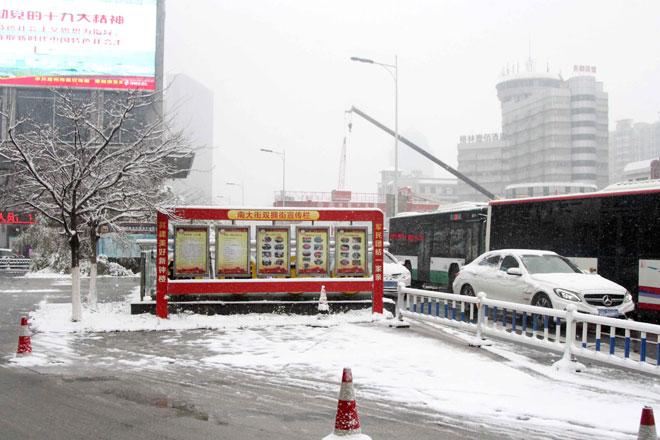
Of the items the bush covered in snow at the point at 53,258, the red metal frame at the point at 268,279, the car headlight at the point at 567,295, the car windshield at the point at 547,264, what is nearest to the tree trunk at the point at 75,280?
the red metal frame at the point at 268,279

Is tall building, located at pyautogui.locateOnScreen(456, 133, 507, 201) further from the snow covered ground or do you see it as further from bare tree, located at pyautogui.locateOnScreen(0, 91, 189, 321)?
the snow covered ground

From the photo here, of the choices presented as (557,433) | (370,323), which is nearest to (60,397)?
(557,433)

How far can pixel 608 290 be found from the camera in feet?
40.5

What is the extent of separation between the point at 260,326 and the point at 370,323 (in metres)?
2.47

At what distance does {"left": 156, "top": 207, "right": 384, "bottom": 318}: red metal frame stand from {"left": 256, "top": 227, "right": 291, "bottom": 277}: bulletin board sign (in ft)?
0.94

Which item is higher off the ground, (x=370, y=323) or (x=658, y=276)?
(x=658, y=276)

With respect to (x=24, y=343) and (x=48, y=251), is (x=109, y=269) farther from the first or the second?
(x=24, y=343)

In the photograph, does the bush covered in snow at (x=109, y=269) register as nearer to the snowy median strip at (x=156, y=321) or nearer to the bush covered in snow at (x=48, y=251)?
the bush covered in snow at (x=48, y=251)

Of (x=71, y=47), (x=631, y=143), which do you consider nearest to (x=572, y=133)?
(x=631, y=143)

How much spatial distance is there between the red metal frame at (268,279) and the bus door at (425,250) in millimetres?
10245

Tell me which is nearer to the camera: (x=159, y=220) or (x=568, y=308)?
(x=568, y=308)

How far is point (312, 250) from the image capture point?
1514cm

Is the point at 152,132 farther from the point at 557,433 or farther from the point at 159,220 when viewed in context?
the point at 557,433

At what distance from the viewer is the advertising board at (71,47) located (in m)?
47.8
